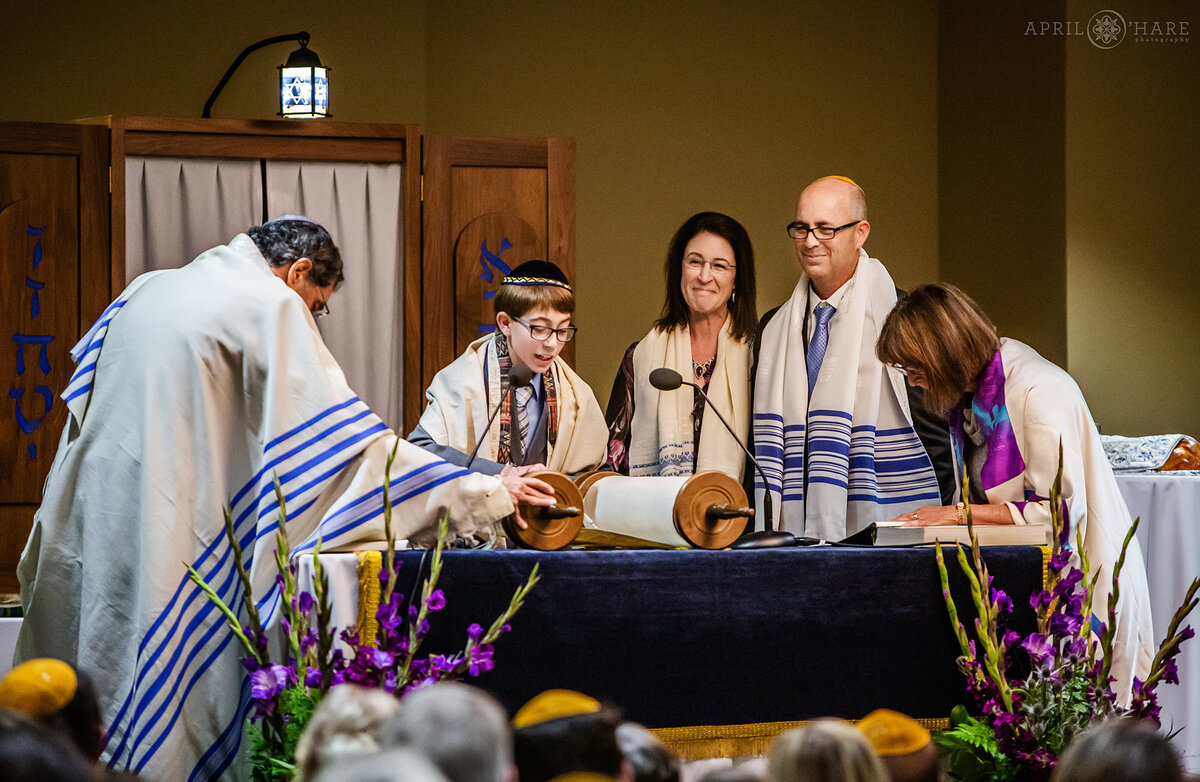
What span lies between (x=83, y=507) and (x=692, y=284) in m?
2.04

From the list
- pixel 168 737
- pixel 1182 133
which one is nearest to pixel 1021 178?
pixel 1182 133

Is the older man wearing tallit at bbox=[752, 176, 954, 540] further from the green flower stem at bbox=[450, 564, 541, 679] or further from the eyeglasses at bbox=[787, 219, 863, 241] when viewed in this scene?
the green flower stem at bbox=[450, 564, 541, 679]

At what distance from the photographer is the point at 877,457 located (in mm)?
3955

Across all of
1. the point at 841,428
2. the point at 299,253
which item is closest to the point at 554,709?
the point at 299,253

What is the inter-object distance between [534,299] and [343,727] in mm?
2409

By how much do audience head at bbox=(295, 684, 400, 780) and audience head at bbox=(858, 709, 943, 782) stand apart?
1.98 ft

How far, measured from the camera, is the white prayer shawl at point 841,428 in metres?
3.89

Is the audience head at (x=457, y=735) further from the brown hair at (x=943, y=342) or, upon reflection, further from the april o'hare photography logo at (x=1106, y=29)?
the april o'hare photography logo at (x=1106, y=29)

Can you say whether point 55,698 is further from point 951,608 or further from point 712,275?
point 712,275

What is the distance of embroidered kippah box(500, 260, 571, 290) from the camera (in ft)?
12.5

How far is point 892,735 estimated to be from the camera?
1.67 m

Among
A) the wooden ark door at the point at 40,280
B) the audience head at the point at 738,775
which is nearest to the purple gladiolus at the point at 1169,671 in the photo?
the audience head at the point at 738,775

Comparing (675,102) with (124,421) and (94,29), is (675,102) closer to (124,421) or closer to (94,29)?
(94,29)

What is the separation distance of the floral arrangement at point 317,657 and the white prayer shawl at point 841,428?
172 cm
